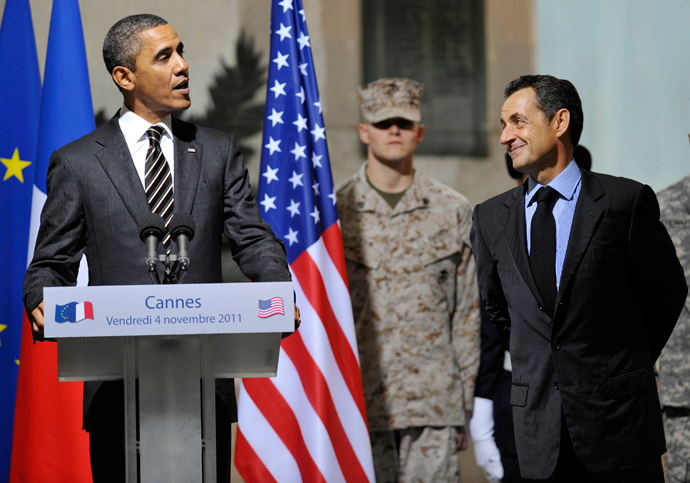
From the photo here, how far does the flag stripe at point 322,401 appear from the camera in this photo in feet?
12.4

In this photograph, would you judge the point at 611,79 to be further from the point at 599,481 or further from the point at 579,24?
the point at 599,481

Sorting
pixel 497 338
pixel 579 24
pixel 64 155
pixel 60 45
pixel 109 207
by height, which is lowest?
pixel 497 338

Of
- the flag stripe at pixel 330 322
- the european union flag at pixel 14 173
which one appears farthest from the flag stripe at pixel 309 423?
the european union flag at pixel 14 173

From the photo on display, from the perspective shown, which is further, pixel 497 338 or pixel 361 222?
pixel 361 222

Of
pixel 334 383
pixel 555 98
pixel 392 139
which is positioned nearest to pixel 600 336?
pixel 555 98

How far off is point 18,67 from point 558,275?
302 centimetres

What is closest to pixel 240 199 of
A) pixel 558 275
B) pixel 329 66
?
pixel 558 275

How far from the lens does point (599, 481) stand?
7.83ft

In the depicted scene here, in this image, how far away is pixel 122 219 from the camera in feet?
7.59

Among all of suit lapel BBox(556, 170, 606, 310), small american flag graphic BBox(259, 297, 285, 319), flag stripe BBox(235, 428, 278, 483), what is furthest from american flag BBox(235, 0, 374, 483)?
small american flag graphic BBox(259, 297, 285, 319)

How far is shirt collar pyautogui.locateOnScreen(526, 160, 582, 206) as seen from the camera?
2588 mm

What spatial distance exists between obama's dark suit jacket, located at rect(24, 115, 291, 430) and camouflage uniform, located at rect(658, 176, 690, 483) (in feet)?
7.93

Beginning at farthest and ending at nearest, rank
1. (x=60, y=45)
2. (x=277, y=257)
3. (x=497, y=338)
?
1. (x=60, y=45)
2. (x=497, y=338)
3. (x=277, y=257)

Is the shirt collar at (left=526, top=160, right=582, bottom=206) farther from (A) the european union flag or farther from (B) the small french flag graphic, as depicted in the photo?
(A) the european union flag
